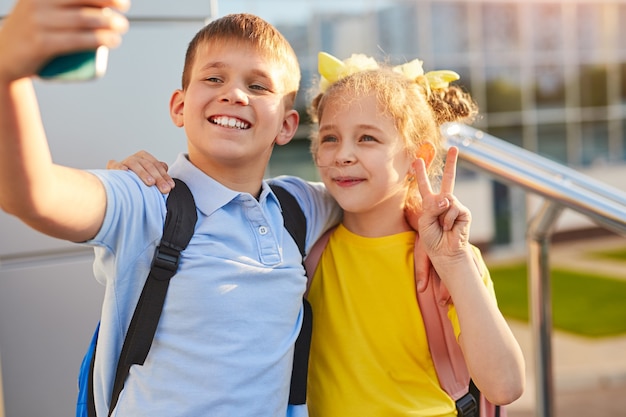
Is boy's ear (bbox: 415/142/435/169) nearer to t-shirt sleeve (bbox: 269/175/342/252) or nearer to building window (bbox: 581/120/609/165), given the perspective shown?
t-shirt sleeve (bbox: 269/175/342/252)

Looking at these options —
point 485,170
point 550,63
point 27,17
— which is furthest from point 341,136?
point 550,63

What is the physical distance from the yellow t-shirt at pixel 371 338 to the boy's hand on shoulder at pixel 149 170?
1.60ft

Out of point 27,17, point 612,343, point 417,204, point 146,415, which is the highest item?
point 27,17

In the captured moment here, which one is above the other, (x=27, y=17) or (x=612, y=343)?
(x=27, y=17)

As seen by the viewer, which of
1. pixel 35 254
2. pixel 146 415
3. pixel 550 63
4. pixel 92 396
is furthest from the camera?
pixel 550 63

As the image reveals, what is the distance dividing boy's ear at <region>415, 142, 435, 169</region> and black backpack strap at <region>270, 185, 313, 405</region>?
1.19ft

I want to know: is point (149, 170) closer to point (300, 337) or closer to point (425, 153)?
point (300, 337)

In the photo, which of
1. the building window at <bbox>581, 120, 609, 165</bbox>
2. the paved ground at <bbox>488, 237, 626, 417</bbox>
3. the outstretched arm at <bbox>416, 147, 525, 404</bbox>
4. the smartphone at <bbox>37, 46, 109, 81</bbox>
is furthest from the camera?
the building window at <bbox>581, 120, 609, 165</bbox>

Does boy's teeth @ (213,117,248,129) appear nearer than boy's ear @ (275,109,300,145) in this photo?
Yes

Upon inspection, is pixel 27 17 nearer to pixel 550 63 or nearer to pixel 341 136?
pixel 341 136

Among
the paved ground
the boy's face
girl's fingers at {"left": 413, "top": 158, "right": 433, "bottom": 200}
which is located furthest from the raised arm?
the paved ground

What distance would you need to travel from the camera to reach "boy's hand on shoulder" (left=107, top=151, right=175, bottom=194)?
1.55m

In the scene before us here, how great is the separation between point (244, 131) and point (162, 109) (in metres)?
0.52

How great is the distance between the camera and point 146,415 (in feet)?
4.89
